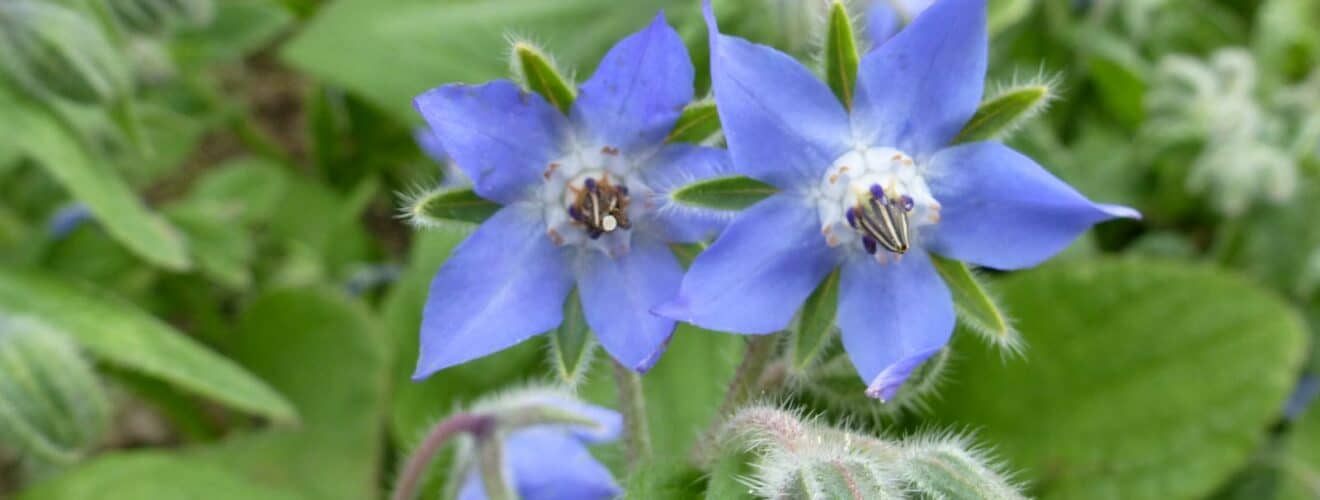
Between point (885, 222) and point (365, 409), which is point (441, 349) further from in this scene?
point (365, 409)

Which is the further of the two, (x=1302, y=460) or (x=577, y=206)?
(x=1302, y=460)

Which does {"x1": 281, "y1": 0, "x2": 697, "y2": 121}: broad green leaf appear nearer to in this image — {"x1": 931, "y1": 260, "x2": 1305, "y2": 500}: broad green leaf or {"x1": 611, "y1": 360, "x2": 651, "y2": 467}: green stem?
{"x1": 931, "y1": 260, "x2": 1305, "y2": 500}: broad green leaf

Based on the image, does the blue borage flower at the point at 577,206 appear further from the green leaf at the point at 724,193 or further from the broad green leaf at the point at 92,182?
the broad green leaf at the point at 92,182

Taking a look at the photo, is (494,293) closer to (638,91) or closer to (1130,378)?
(638,91)

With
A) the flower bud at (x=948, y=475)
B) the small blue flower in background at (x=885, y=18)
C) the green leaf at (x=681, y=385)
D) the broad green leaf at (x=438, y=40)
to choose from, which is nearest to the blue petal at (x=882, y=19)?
the small blue flower in background at (x=885, y=18)

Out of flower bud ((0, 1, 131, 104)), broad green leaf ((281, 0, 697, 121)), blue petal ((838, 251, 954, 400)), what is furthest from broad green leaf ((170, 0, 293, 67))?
blue petal ((838, 251, 954, 400))

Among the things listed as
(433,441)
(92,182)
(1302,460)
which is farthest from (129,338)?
(1302,460)
